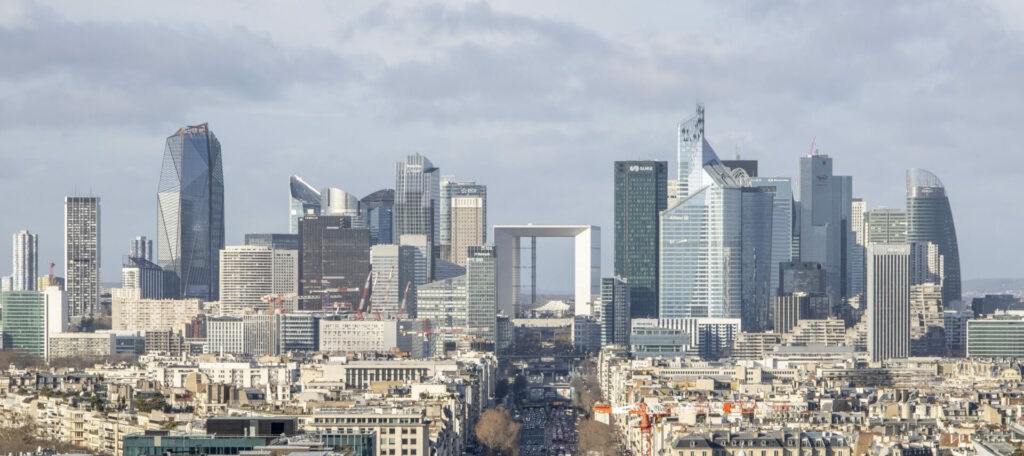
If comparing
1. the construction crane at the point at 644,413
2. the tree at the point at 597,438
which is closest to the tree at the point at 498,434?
the tree at the point at 597,438

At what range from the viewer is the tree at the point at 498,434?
418 feet

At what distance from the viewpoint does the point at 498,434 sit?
131500 millimetres

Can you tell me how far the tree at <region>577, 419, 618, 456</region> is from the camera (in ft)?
408

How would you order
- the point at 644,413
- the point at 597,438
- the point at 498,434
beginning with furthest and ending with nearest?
the point at 498,434 → the point at 597,438 → the point at 644,413

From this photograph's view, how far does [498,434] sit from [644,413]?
11978mm

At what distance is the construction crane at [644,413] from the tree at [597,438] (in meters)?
1.94

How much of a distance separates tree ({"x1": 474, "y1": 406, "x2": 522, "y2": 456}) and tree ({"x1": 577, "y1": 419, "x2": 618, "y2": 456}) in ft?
13.2

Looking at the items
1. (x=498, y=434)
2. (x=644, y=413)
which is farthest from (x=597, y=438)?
(x=644, y=413)

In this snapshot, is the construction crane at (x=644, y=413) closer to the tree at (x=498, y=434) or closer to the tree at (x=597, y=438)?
the tree at (x=597, y=438)

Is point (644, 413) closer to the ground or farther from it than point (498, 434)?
farther from it

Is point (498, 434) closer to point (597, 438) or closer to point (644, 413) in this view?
point (597, 438)

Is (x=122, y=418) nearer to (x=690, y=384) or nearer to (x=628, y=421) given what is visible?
(x=628, y=421)

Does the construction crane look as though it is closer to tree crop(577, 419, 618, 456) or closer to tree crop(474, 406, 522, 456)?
tree crop(577, 419, 618, 456)

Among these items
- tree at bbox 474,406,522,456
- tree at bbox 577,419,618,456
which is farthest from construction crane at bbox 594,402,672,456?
tree at bbox 474,406,522,456
